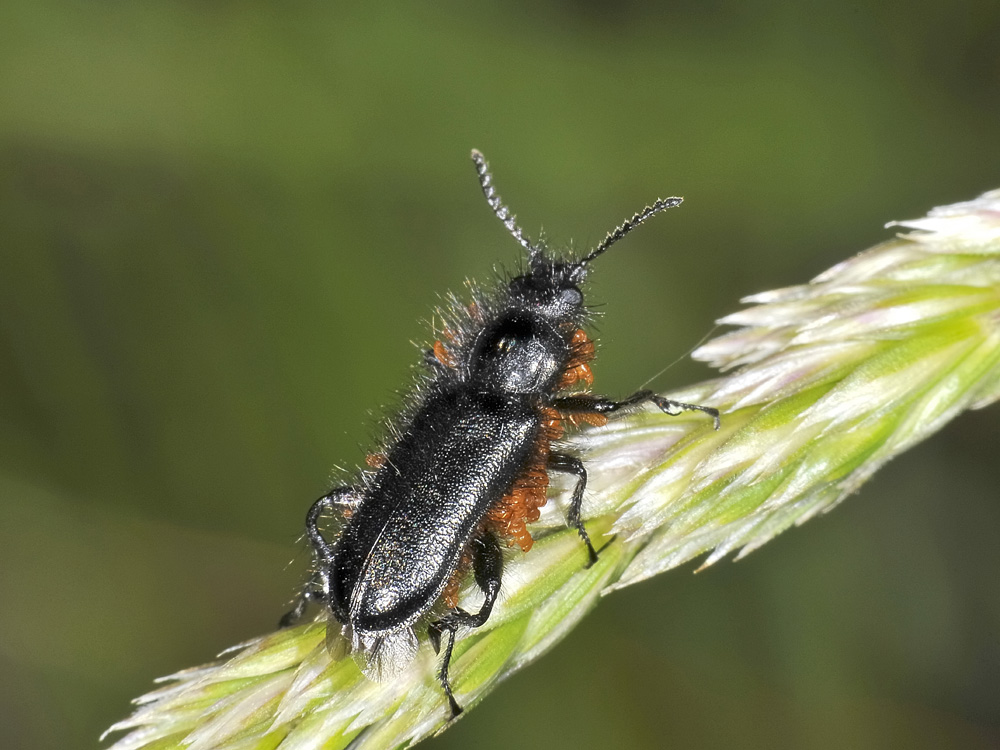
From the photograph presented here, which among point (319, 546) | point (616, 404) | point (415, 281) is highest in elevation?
point (415, 281)

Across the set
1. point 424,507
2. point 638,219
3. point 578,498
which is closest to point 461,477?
point 424,507

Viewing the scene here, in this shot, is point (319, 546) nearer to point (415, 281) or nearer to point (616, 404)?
point (616, 404)

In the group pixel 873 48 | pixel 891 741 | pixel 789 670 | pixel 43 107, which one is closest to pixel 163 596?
pixel 43 107

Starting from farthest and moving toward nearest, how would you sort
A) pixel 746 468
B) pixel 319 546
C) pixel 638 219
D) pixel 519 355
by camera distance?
pixel 638 219, pixel 519 355, pixel 319 546, pixel 746 468

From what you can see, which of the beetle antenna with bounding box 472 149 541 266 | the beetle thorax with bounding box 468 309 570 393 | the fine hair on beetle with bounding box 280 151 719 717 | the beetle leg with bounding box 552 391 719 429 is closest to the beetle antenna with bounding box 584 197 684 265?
the fine hair on beetle with bounding box 280 151 719 717

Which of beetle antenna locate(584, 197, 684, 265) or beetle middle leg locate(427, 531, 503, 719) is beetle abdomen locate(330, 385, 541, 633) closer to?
beetle middle leg locate(427, 531, 503, 719)

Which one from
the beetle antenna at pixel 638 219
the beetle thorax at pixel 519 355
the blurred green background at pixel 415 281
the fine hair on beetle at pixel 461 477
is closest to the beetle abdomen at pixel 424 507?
the fine hair on beetle at pixel 461 477

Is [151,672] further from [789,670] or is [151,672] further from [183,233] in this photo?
[789,670]
